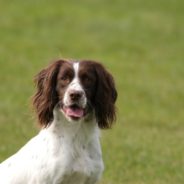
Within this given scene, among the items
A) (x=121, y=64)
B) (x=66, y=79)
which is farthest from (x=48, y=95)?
(x=121, y=64)

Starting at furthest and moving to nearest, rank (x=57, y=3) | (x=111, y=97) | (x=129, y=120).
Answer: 1. (x=57, y=3)
2. (x=129, y=120)
3. (x=111, y=97)

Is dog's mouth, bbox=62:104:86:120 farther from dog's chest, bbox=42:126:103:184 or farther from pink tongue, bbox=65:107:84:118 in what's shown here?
dog's chest, bbox=42:126:103:184

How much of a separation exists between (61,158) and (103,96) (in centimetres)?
68

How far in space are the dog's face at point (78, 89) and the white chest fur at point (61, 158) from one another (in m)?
0.13

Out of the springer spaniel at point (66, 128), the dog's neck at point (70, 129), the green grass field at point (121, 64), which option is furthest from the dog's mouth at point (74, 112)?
the green grass field at point (121, 64)

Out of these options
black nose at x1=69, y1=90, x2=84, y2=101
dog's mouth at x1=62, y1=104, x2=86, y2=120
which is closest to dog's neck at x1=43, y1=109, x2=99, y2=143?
dog's mouth at x1=62, y1=104, x2=86, y2=120

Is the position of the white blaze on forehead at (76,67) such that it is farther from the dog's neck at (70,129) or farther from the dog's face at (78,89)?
the dog's neck at (70,129)

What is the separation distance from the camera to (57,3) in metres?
29.6

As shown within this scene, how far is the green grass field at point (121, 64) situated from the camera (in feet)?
40.2

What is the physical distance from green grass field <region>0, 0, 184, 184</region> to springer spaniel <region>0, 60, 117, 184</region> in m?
0.48

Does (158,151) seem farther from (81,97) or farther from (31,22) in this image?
(31,22)

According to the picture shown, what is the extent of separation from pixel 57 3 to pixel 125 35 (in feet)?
14.4

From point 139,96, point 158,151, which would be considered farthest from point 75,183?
point 139,96

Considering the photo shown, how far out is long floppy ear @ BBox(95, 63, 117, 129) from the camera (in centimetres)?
835
